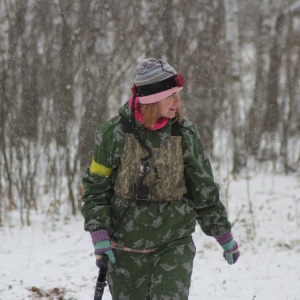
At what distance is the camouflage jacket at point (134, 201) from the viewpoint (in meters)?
3.02

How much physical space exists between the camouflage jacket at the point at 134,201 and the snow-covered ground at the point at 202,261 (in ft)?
7.01

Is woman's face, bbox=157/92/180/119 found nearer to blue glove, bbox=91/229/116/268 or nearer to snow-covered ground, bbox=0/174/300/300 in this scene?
blue glove, bbox=91/229/116/268

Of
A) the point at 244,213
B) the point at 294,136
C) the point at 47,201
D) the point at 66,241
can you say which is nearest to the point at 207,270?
the point at 66,241

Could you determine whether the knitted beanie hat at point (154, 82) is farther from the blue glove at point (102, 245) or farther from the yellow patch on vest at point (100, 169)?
the blue glove at point (102, 245)

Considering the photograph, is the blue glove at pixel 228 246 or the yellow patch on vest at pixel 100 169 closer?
the yellow patch on vest at pixel 100 169

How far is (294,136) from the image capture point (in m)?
12.5

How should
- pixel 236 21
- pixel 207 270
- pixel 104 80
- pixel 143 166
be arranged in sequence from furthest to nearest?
pixel 236 21 → pixel 104 80 → pixel 207 270 → pixel 143 166

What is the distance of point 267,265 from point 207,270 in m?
0.68

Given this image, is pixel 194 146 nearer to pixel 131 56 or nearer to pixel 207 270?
pixel 207 270

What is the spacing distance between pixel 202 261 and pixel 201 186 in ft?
12.8

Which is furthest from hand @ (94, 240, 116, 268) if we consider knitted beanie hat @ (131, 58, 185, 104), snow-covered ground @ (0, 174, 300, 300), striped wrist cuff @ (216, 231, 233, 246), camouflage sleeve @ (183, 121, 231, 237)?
snow-covered ground @ (0, 174, 300, 300)

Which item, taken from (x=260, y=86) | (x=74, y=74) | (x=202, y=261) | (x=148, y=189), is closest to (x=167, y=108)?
(x=148, y=189)

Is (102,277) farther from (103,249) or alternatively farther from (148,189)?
(148,189)

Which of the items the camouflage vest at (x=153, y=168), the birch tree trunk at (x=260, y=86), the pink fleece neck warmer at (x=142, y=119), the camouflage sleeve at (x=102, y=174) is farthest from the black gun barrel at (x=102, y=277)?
the birch tree trunk at (x=260, y=86)
